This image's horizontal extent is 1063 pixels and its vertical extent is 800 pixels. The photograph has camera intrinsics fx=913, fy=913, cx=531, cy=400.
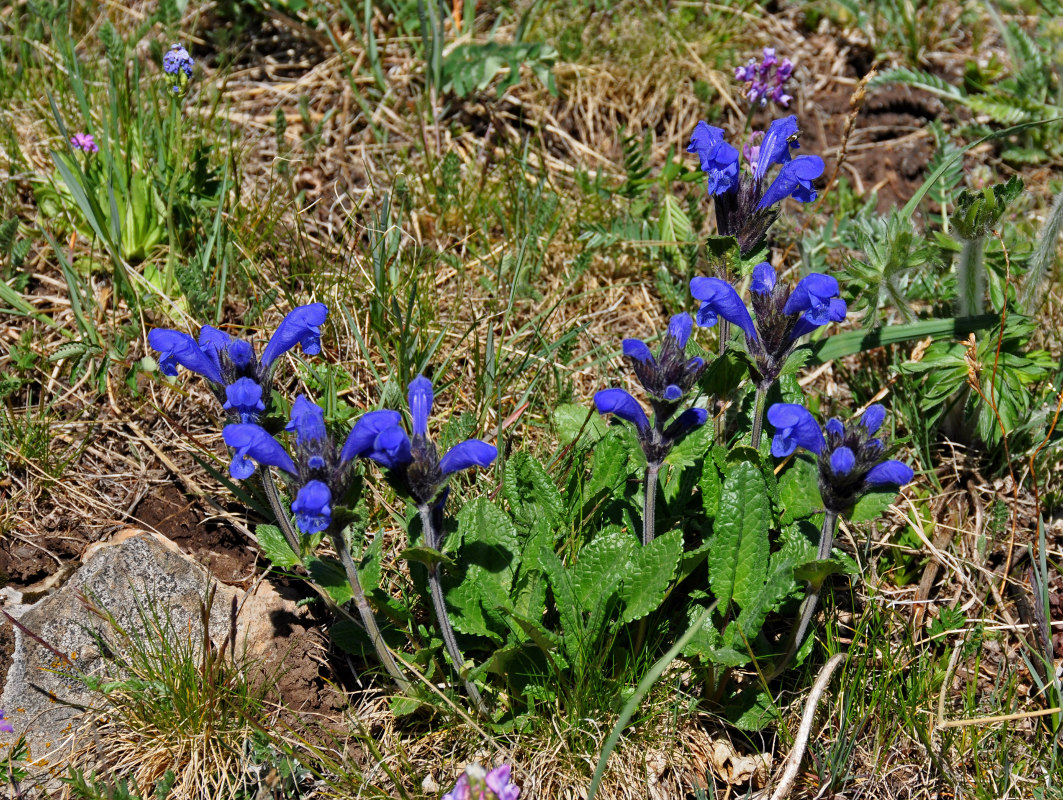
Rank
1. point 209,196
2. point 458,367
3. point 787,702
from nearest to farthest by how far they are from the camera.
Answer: point 787,702 < point 458,367 < point 209,196

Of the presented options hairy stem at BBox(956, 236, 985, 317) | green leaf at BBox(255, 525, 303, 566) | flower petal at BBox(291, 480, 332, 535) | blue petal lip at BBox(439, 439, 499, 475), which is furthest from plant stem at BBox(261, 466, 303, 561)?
hairy stem at BBox(956, 236, 985, 317)

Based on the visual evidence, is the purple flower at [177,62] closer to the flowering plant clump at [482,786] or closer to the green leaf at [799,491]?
the green leaf at [799,491]

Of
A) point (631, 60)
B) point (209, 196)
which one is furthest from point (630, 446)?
point (631, 60)

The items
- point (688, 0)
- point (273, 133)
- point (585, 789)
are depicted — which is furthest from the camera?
point (688, 0)

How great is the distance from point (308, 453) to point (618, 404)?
0.77 m

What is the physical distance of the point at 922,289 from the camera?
12.4 ft

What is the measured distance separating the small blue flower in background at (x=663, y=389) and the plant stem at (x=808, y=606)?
0.44 metres

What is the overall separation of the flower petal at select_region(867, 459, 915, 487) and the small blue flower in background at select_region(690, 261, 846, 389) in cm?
39

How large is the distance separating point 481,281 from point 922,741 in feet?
7.57

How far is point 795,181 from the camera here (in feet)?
8.52

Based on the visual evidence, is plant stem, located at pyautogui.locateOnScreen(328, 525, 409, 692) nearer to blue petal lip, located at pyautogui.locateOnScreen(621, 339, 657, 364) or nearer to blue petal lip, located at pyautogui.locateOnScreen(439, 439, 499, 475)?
blue petal lip, located at pyautogui.locateOnScreen(439, 439, 499, 475)

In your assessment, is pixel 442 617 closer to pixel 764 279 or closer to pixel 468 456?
pixel 468 456

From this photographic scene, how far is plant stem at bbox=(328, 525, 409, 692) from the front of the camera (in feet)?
7.37

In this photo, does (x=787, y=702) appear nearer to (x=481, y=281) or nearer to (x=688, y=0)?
(x=481, y=281)
